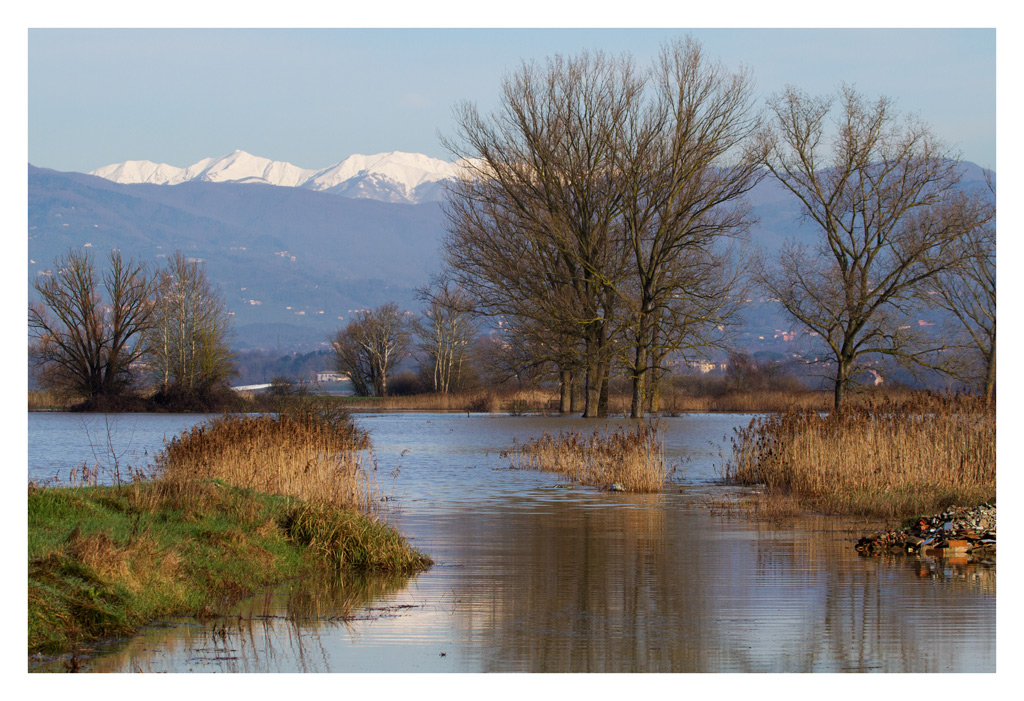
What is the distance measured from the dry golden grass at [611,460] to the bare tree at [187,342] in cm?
4163

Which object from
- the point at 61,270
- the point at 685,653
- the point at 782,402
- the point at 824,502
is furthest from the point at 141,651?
the point at 61,270

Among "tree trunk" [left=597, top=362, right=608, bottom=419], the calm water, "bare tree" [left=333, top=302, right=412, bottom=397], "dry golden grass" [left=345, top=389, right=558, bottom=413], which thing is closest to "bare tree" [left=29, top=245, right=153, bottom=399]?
"dry golden grass" [left=345, top=389, right=558, bottom=413]

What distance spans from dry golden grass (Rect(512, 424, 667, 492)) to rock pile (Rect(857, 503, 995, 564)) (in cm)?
713

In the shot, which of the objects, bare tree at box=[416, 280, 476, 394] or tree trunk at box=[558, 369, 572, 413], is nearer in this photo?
tree trunk at box=[558, 369, 572, 413]

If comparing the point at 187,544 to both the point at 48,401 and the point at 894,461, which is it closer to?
the point at 894,461

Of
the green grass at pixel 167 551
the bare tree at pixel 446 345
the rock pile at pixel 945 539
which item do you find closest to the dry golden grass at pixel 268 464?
the green grass at pixel 167 551

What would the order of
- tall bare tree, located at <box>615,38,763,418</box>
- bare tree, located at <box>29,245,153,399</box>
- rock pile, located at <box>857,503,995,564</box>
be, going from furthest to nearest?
1. bare tree, located at <box>29,245,153,399</box>
2. tall bare tree, located at <box>615,38,763,418</box>
3. rock pile, located at <box>857,503,995,564</box>

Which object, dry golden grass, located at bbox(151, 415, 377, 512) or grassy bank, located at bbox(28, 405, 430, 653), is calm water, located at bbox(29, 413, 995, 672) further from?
dry golden grass, located at bbox(151, 415, 377, 512)

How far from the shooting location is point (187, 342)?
63.2m

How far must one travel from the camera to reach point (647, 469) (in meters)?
19.5

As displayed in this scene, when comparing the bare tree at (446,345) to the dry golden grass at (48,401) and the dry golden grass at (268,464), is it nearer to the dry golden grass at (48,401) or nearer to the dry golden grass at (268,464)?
the dry golden grass at (48,401)

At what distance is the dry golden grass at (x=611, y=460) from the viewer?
19562 mm

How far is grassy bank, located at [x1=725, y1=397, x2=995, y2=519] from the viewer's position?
15.7 metres

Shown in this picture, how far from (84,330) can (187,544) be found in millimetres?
55084
